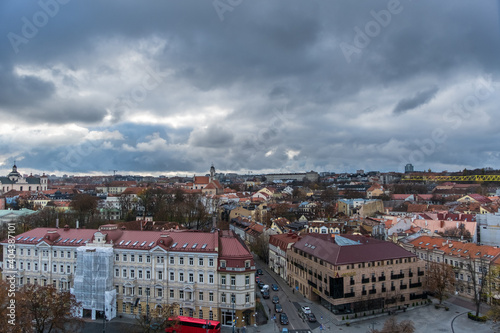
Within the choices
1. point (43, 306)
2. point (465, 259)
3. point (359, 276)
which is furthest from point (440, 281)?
point (43, 306)

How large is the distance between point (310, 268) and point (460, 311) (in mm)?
18197

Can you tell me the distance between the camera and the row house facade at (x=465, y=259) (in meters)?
47.4

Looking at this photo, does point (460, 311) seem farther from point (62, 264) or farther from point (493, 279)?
point (62, 264)

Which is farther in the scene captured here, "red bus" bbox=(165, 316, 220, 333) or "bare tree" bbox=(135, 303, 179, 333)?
"red bus" bbox=(165, 316, 220, 333)

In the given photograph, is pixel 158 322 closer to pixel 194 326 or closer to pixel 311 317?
pixel 194 326

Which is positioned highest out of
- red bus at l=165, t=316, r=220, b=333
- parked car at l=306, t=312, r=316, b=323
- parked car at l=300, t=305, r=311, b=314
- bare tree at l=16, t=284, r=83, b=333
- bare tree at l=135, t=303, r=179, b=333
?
bare tree at l=16, t=284, r=83, b=333

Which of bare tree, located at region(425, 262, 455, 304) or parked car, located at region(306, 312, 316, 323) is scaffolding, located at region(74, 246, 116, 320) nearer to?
parked car, located at region(306, 312, 316, 323)

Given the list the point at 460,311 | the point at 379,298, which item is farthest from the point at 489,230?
the point at 379,298

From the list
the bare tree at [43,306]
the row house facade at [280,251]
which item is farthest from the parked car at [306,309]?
the bare tree at [43,306]

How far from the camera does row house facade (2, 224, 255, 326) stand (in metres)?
39.8

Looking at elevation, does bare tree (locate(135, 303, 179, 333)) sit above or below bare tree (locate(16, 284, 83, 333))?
below

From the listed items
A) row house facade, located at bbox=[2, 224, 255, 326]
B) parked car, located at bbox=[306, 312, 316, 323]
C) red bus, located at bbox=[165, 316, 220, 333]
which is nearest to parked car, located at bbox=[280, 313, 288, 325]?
parked car, located at bbox=[306, 312, 316, 323]

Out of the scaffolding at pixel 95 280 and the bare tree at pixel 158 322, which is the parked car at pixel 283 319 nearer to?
the bare tree at pixel 158 322

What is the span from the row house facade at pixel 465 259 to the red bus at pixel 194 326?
3171 centimetres
